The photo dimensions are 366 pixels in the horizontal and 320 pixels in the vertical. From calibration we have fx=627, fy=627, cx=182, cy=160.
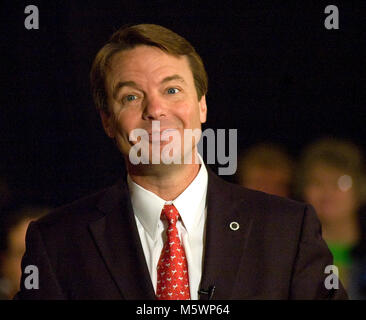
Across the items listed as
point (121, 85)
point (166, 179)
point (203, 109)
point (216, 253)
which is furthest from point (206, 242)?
point (121, 85)

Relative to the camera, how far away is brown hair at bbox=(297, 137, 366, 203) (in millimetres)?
2430

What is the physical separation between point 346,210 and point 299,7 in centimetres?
82

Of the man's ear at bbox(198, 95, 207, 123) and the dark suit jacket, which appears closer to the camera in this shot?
the dark suit jacket

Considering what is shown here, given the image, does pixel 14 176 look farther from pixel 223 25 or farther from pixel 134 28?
pixel 223 25

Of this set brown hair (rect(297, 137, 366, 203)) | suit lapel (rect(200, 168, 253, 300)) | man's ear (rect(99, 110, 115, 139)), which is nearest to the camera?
suit lapel (rect(200, 168, 253, 300))

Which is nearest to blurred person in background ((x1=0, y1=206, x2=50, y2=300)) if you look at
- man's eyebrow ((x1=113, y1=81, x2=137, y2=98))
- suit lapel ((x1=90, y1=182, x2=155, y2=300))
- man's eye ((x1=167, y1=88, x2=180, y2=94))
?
suit lapel ((x1=90, y1=182, x2=155, y2=300))

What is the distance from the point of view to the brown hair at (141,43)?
2227mm

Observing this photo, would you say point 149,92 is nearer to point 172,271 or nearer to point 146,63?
point 146,63

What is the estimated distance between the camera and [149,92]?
86.4 inches

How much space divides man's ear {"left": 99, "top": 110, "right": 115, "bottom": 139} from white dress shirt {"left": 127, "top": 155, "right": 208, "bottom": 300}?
23 cm

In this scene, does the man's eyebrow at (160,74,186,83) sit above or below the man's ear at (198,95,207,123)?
Result: above

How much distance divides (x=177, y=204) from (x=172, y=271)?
0.78 feet

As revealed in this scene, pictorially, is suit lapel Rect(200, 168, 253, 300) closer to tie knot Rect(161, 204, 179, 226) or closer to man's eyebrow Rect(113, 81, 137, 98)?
tie knot Rect(161, 204, 179, 226)

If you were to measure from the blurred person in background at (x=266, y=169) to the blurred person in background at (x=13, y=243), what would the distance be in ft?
2.57
